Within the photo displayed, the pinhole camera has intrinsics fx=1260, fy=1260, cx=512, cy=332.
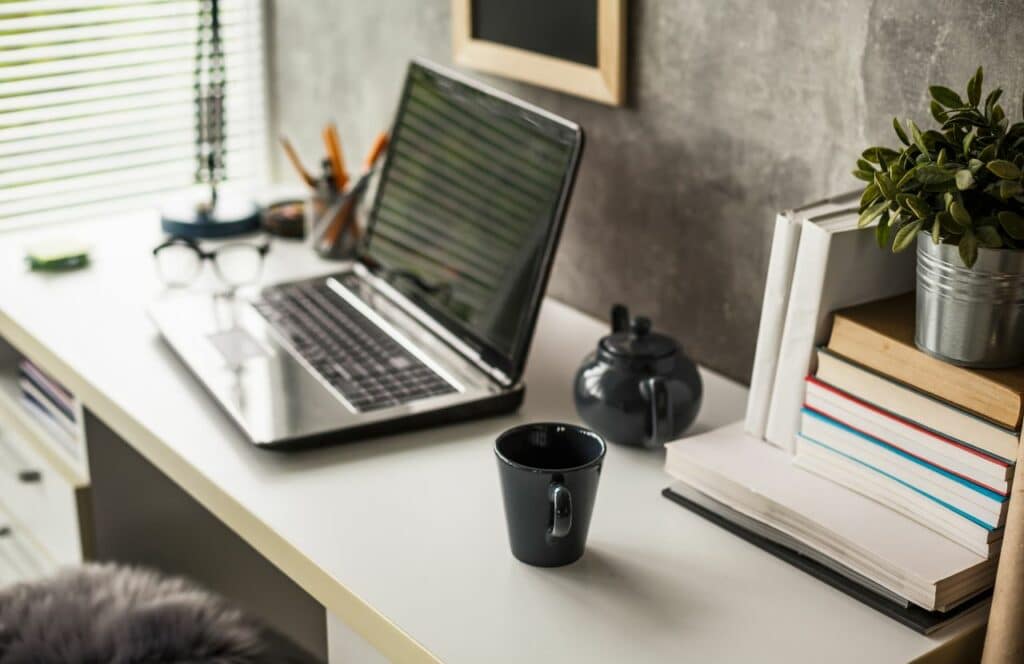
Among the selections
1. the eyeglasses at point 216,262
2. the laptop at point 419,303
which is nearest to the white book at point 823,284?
the laptop at point 419,303

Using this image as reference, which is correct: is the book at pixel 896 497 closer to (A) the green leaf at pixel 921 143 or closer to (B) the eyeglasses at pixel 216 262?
(A) the green leaf at pixel 921 143

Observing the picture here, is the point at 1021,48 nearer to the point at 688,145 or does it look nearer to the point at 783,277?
the point at 783,277

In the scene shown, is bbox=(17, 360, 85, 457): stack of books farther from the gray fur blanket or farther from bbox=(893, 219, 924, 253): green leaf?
bbox=(893, 219, 924, 253): green leaf

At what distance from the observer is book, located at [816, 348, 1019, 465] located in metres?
0.98

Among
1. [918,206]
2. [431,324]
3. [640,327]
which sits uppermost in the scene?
[918,206]

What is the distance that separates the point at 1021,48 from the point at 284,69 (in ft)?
4.58

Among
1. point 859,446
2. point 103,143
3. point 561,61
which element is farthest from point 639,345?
point 103,143

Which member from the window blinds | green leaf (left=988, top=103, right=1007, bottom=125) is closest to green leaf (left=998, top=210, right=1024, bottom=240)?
green leaf (left=988, top=103, right=1007, bottom=125)

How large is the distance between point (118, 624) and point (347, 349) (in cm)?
39

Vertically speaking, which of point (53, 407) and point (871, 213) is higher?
point (871, 213)

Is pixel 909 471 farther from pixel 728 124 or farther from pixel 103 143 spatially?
pixel 103 143

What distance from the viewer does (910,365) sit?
40.9 inches

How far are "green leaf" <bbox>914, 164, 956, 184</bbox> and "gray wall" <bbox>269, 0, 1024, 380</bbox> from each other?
0.22 m

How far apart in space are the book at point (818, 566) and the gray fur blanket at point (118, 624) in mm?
518
